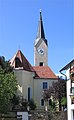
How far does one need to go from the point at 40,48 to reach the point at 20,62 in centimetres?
2925

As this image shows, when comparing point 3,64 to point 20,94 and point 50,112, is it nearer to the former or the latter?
point 20,94

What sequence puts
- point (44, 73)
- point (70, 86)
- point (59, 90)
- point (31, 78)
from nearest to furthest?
1. point (70, 86)
2. point (59, 90)
3. point (31, 78)
4. point (44, 73)

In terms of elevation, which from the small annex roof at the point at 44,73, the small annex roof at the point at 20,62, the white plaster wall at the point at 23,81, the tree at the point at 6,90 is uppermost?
the small annex roof at the point at 20,62

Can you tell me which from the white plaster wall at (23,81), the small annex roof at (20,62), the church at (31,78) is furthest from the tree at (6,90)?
the small annex roof at (20,62)

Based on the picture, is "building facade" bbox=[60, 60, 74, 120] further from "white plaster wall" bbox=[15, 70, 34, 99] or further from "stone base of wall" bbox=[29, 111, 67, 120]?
"white plaster wall" bbox=[15, 70, 34, 99]

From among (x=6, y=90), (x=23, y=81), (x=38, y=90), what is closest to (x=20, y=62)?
(x=23, y=81)

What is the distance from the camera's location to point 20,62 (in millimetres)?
58906

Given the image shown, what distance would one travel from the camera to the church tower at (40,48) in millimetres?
84938

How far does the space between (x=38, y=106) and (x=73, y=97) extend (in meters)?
22.5

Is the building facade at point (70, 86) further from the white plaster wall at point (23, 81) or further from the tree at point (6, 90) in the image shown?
the white plaster wall at point (23, 81)

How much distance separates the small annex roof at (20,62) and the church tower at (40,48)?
23.2m

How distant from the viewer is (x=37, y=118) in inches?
1646

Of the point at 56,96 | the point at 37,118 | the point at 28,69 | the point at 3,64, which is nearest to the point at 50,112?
the point at 37,118

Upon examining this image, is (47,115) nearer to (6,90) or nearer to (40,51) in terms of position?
(6,90)
